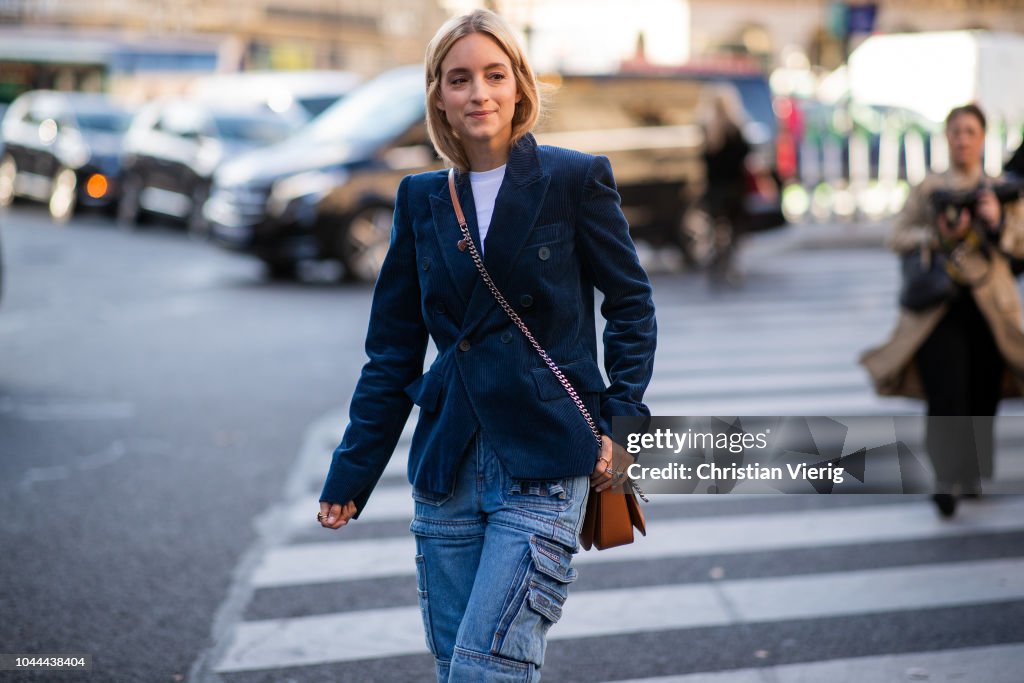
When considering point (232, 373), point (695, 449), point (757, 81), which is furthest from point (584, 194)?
point (757, 81)

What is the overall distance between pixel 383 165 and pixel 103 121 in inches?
360

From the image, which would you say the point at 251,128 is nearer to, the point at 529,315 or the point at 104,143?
the point at 104,143

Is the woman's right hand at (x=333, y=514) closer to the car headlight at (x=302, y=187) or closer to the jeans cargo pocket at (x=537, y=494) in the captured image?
the jeans cargo pocket at (x=537, y=494)

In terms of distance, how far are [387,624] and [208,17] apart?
46.9 meters

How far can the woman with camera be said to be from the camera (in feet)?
17.9

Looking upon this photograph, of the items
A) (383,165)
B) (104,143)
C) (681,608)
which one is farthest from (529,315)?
(104,143)

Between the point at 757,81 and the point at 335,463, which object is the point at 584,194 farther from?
the point at 757,81

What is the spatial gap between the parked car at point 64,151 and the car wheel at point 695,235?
31.4 ft

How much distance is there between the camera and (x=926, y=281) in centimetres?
555

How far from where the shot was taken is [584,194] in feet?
8.93

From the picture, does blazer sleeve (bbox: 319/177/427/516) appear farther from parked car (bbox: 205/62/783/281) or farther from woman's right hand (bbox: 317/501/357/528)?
parked car (bbox: 205/62/783/281)

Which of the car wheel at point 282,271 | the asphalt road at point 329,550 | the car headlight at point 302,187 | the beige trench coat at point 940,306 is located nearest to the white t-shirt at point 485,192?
the asphalt road at point 329,550

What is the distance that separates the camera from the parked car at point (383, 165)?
43.3 feet

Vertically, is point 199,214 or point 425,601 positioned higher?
point 425,601
